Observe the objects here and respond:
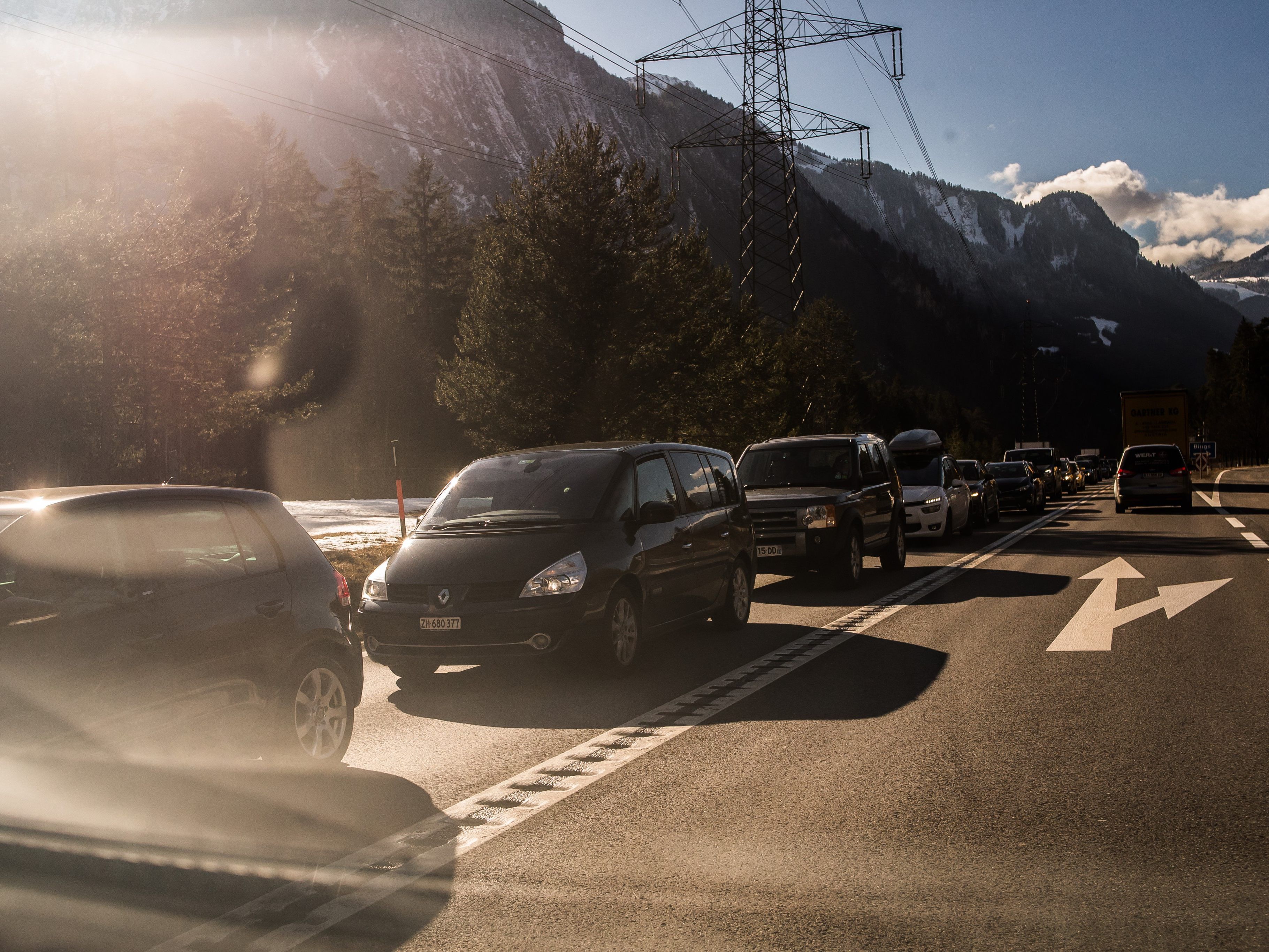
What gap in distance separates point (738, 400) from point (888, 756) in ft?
123

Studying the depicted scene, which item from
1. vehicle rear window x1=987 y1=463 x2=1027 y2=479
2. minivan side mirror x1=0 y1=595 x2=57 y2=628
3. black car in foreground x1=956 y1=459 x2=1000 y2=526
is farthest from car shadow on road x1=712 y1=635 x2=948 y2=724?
vehicle rear window x1=987 y1=463 x2=1027 y2=479

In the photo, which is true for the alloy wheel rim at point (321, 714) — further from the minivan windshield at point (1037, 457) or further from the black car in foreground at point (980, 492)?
the minivan windshield at point (1037, 457)

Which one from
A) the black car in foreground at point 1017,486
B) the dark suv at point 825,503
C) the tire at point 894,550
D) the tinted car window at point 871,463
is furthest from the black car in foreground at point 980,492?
the dark suv at point 825,503

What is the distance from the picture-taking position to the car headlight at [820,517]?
45.3 feet

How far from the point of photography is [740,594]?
10.9m

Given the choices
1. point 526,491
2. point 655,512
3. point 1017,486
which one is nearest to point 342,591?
point 526,491

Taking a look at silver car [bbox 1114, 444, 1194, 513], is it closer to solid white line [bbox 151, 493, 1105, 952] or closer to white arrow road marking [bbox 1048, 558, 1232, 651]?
white arrow road marking [bbox 1048, 558, 1232, 651]

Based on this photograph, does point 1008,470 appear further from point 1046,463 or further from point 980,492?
point 1046,463

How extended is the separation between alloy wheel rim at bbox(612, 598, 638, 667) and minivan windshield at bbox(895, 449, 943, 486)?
1370 cm

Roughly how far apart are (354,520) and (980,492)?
14.6 m

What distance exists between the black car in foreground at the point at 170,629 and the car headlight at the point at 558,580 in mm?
1776

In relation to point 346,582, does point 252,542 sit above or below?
above

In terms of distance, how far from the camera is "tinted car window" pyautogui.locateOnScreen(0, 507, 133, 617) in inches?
172

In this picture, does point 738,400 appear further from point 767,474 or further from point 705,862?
point 705,862
